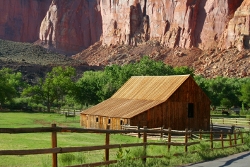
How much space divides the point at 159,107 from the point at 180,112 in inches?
87.5

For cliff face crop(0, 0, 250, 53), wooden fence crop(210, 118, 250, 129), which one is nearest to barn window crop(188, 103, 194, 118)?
wooden fence crop(210, 118, 250, 129)

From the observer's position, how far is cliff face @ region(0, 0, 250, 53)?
111081mm

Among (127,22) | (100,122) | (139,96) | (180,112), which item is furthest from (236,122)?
(127,22)

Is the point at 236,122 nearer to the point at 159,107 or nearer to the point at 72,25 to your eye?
the point at 159,107

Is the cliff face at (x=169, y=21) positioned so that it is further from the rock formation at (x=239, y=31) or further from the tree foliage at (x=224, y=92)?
the tree foliage at (x=224, y=92)

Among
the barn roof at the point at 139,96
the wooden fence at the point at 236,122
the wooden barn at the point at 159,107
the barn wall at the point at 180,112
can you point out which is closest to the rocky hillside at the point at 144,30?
the wooden fence at the point at 236,122

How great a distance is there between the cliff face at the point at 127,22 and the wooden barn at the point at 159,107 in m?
68.3

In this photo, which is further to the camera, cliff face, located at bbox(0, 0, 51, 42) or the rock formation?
cliff face, located at bbox(0, 0, 51, 42)

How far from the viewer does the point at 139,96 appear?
1476 inches

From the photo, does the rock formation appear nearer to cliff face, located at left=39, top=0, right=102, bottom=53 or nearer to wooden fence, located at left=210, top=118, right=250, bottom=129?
wooden fence, located at left=210, top=118, right=250, bottom=129

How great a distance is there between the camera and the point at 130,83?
4153 centimetres

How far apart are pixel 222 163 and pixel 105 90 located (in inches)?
1744

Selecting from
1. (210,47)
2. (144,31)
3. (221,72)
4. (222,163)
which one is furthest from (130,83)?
(144,31)

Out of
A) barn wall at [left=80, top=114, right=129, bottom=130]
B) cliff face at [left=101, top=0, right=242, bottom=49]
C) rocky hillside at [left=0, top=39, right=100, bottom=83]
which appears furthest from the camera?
cliff face at [left=101, top=0, right=242, bottom=49]
